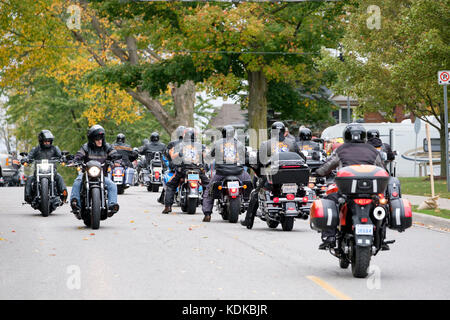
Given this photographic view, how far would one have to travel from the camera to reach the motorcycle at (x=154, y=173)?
91.1 feet

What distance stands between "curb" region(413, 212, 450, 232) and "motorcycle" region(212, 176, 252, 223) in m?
3.20

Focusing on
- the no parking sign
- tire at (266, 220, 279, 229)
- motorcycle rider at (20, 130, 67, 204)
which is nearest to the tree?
the no parking sign

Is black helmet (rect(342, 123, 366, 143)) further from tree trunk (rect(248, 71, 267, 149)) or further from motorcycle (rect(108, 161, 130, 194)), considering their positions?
tree trunk (rect(248, 71, 267, 149))

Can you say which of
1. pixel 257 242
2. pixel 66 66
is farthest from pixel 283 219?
pixel 66 66

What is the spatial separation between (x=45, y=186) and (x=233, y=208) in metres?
3.71

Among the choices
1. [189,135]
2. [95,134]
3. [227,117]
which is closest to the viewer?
[95,134]

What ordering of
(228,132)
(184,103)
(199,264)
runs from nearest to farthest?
1. (199,264)
2. (228,132)
3. (184,103)

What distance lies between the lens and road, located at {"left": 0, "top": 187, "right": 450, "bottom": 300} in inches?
319

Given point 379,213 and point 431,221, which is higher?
point 379,213

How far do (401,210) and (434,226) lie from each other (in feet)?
22.8

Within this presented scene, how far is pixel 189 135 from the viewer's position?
716 inches

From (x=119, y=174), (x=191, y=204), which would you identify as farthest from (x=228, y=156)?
(x=119, y=174)

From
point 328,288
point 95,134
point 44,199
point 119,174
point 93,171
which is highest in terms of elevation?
point 95,134

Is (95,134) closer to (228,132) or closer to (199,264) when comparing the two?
(228,132)
